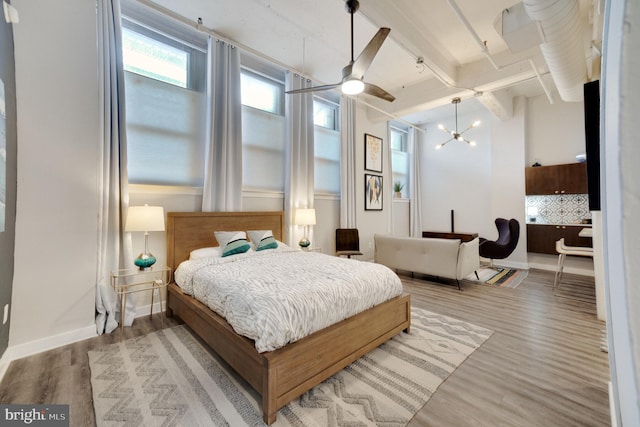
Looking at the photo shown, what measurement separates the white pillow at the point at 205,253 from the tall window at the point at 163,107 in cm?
90

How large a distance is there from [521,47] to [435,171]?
15.3ft

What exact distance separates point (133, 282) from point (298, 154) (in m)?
2.80

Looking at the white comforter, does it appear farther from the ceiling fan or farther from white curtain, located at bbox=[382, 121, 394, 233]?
white curtain, located at bbox=[382, 121, 394, 233]

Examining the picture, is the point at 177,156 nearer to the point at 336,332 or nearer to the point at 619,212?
the point at 336,332

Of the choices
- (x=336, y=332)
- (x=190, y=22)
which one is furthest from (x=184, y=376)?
(x=190, y=22)

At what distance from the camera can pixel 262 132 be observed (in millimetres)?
4125

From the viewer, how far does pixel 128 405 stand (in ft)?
5.64

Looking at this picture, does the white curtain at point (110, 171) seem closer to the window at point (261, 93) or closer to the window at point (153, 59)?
the window at point (153, 59)

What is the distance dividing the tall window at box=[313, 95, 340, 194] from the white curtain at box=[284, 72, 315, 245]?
48 centimetres

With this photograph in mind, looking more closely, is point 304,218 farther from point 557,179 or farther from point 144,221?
point 557,179

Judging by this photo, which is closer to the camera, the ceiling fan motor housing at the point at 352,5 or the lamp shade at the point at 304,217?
the ceiling fan motor housing at the point at 352,5

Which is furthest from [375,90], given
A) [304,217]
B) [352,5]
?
[304,217]

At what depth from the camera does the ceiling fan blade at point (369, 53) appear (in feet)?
7.64

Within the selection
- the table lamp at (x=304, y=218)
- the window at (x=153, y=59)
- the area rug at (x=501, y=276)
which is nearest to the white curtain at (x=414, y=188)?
the area rug at (x=501, y=276)
